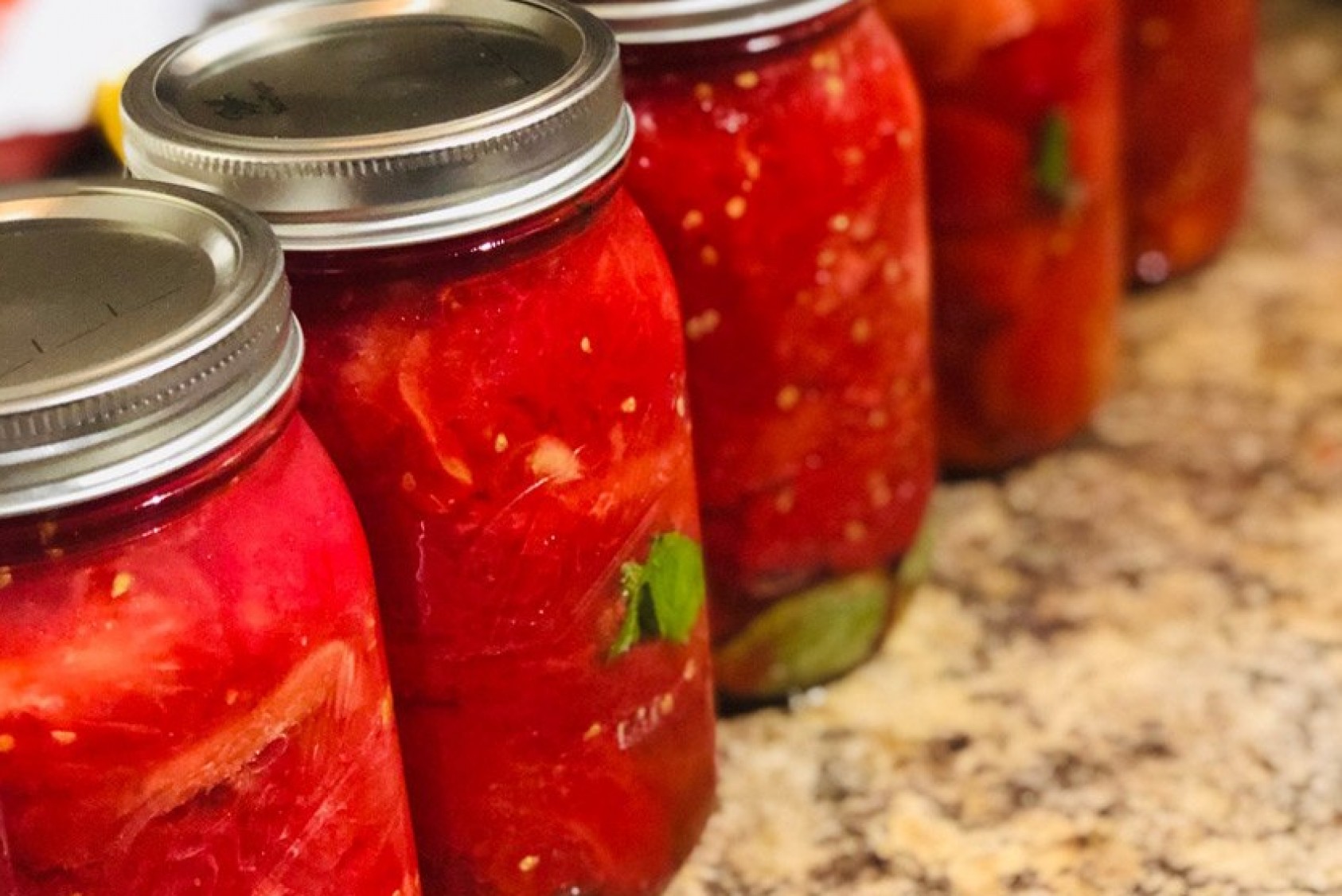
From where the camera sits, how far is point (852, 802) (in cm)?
81

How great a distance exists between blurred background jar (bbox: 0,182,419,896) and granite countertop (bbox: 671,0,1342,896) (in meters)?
0.28

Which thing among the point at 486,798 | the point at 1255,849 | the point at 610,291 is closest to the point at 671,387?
the point at 610,291

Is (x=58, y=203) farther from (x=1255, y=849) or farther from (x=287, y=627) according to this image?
(x=1255, y=849)

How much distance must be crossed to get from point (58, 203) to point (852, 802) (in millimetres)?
443

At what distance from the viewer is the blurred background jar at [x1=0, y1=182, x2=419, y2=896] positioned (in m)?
0.48

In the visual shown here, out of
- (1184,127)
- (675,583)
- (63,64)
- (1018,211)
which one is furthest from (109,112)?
(1184,127)

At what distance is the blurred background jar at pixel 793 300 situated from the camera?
2.38 feet

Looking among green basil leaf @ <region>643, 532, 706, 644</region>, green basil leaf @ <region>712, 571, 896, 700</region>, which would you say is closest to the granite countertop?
green basil leaf @ <region>712, 571, 896, 700</region>

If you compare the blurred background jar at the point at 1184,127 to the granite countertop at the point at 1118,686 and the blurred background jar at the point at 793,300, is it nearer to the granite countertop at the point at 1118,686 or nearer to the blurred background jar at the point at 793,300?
the granite countertop at the point at 1118,686

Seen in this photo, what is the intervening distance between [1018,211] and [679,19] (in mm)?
331

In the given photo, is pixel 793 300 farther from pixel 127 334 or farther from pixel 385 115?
pixel 127 334

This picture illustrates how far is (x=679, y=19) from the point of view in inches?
27.8

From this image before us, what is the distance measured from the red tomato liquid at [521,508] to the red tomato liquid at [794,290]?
8 centimetres

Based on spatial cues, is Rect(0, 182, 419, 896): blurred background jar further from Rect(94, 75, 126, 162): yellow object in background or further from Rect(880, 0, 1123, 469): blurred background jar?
Rect(880, 0, 1123, 469): blurred background jar
